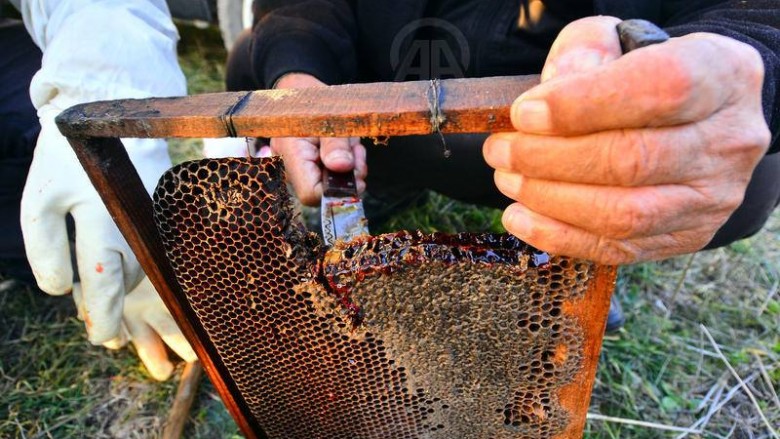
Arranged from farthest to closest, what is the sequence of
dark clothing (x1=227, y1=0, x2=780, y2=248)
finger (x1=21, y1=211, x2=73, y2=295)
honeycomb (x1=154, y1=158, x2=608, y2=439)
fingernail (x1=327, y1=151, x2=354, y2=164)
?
dark clothing (x1=227, y1=0, x2=780, y2=248)
fingernail (x1=327, y1=151, x2=354, y2=164)
finger (x1=21, y1=211, x2=73, y2=295)
honeycomb (x1=154, y1=158, x2=608, y2=439)

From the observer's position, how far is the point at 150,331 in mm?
2160

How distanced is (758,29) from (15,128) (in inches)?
95.8

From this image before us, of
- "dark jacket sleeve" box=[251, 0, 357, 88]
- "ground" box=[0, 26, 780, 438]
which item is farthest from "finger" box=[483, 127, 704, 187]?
"ground" box=[0, 26, 780, 438]

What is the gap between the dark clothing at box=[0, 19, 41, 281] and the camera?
210cm

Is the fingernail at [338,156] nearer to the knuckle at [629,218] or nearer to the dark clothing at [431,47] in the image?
the dark clothing at [431,47]

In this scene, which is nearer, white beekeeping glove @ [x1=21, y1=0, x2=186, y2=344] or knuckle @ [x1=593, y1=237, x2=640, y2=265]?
knuckle @ [x1=593, y1=237, x2=640, y2=265]

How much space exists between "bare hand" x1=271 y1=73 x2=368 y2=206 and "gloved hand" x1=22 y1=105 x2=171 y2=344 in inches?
22.1

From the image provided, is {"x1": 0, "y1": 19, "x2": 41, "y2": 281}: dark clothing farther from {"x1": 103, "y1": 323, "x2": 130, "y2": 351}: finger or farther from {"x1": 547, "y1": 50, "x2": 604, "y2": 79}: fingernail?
{"x1": 547, "y1": 50, "x2": 604, "y2": 79}: fingernail

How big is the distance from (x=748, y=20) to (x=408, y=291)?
106 cm

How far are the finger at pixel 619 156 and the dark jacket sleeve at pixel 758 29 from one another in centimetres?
42

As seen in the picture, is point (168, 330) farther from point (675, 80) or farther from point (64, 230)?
point (675, 80)

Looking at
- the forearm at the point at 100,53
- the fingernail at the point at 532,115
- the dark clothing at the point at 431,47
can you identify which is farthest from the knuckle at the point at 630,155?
the forearm at the point at 100,53

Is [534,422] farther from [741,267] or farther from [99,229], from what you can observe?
[741,267]

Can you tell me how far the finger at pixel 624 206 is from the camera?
91 centimetres
